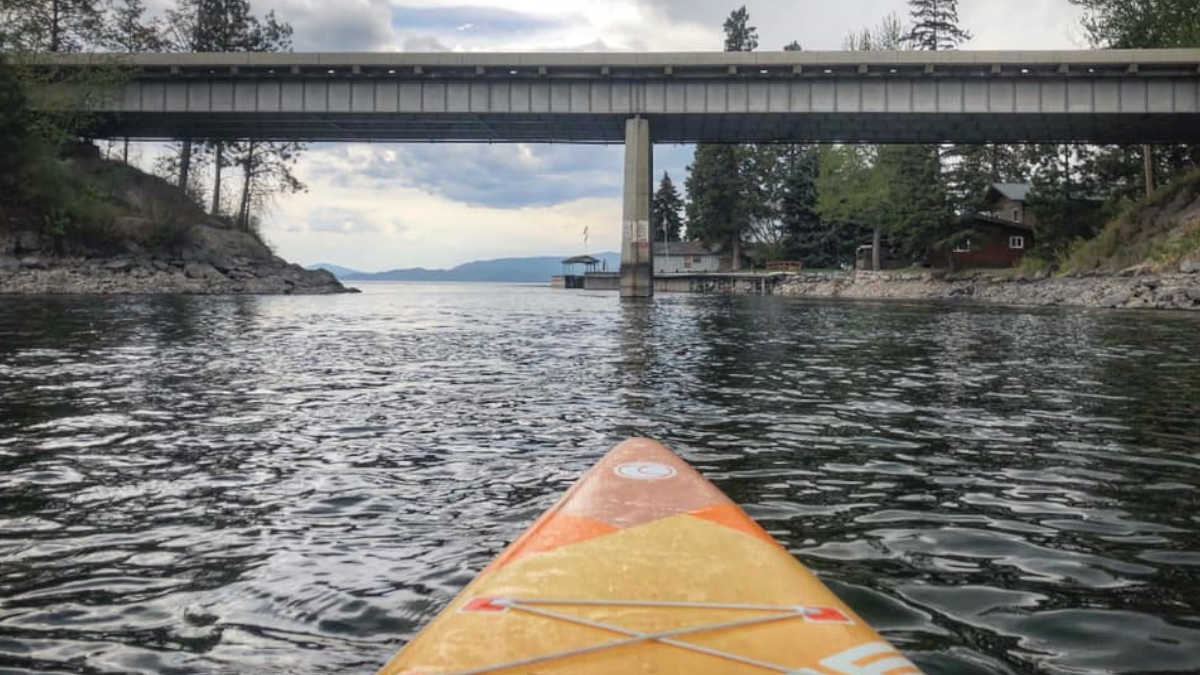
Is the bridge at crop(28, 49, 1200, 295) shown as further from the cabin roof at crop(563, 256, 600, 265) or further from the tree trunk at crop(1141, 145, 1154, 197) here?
the cabin roof at crop(563, 256, 600, 265)

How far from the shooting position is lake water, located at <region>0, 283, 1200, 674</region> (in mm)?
3264

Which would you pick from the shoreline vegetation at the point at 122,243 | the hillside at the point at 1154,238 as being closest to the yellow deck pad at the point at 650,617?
the hillside at the point at 1154,238

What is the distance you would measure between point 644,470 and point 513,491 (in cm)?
159

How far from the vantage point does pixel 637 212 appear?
41812 mm

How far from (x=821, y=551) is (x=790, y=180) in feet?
268

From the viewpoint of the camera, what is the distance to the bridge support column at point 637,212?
135ft

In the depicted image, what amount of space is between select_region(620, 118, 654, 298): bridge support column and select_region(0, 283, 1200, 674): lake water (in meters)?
29.0

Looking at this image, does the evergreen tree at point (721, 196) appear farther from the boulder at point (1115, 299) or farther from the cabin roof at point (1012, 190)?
the boulder at point (1115, 299)

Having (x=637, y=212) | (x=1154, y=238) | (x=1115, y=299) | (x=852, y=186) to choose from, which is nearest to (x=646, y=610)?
(x=1115, y=299)

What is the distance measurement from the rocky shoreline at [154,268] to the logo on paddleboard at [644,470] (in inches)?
1616

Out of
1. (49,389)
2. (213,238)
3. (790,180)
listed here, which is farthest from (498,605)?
(790,180)

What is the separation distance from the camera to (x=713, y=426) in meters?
7.68

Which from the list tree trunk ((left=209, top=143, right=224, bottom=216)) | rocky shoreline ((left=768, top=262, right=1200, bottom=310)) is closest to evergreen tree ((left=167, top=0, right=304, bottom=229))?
tree trunk ((left=209, top=143, right=224, bottom=216))

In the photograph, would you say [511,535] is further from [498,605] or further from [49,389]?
[49,389]
